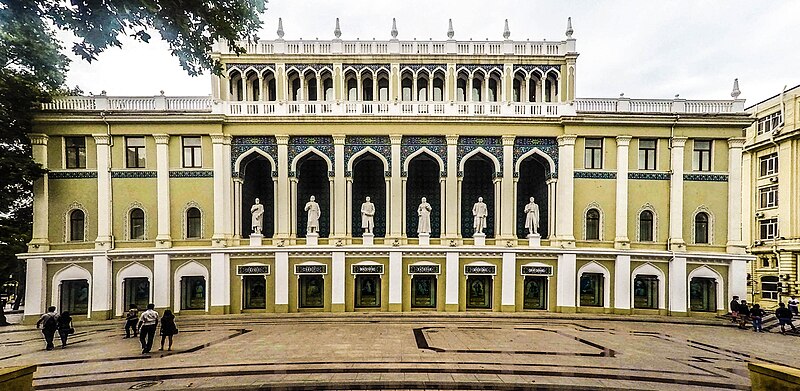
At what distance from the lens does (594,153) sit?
2245 cm

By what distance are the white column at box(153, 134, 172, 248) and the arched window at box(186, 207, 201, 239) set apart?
0.98 meters

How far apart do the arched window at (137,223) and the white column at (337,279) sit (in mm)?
10929

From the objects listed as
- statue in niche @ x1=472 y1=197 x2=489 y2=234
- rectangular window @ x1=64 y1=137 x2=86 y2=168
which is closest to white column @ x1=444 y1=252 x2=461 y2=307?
statue in niche @ x1=472 y1=197 x2=489 y2=234

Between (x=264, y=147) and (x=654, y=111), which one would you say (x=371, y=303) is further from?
(x=654, y=111)

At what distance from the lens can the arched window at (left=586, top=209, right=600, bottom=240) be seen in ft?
73.5

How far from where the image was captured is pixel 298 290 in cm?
2195

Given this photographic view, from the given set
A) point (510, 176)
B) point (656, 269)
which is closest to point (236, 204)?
point (510, 176)

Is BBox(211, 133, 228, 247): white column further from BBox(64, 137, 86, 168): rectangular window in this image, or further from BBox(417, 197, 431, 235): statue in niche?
BBox(417, 197, 431, 235): statue in niche

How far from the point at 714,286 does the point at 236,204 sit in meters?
27.9

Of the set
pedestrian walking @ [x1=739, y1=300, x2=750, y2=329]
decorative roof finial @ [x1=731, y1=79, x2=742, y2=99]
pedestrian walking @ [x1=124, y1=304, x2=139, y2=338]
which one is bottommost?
pedestrian walking @ [x1=739, y1=300, x2=750, y2=329]

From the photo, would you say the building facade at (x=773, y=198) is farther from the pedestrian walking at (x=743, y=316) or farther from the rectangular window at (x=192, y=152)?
the rectangular window at (x=192, y=152)

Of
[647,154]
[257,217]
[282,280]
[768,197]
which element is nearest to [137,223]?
[257,217]

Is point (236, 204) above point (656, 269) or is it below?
above

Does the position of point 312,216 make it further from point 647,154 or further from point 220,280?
point 647,154
